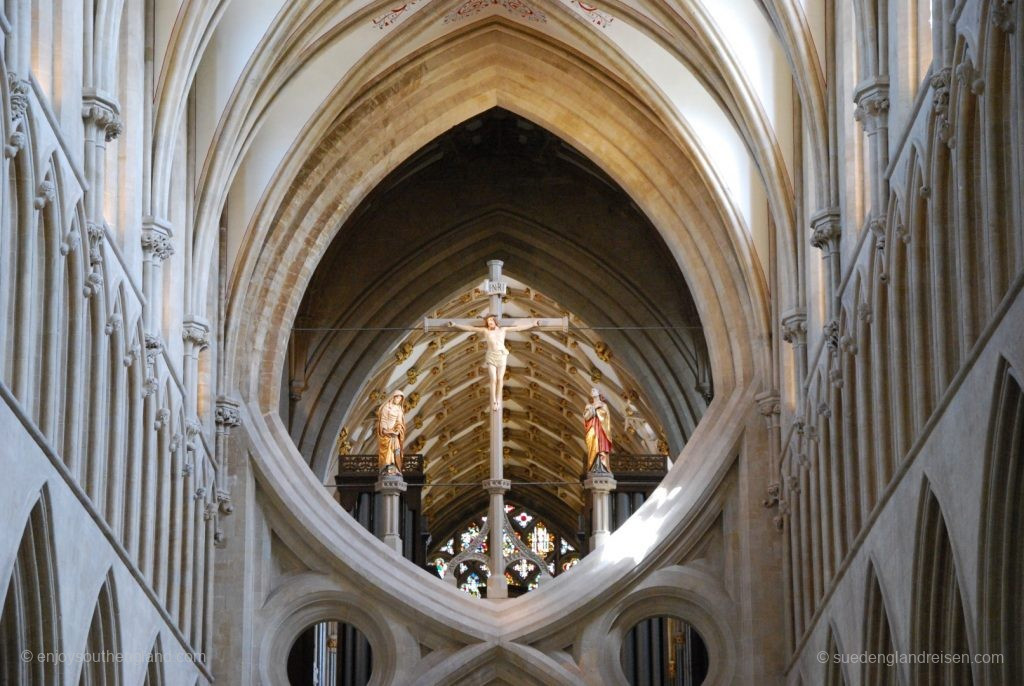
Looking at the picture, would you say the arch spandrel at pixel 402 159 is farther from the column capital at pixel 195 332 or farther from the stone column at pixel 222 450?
the column capital at pixel 195 332

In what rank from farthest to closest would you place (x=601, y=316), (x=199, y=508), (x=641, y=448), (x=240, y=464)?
(x=641, y=448) → (x=601, y=316) → (x=240, y=464) → (x=199, y=508)

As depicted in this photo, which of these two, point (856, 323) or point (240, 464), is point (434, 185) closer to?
point (240, 464)

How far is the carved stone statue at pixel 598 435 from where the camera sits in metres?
27.4

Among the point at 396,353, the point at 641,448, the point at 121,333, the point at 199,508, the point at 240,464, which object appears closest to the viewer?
the point at 121,333

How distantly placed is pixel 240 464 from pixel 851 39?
8689 millimetres

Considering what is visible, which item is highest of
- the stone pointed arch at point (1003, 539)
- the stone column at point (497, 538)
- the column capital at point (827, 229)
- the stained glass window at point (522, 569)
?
the stained glass window at point (522, 569)

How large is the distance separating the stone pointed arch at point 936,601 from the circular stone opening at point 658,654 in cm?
1139

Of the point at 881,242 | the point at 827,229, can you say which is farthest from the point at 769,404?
the point at 881,242

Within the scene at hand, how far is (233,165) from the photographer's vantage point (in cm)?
2148

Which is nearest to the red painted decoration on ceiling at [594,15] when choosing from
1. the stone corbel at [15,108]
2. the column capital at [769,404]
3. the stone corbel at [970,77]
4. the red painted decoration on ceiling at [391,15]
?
the red painted decoration on ceiling at [391,15]

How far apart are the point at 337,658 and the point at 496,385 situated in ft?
20.1

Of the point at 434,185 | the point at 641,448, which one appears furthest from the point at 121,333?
the point at 641,448

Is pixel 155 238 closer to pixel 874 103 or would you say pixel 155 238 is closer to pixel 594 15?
pixel 874 103

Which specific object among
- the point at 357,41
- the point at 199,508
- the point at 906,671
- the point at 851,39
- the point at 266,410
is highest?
the point at 357,41
